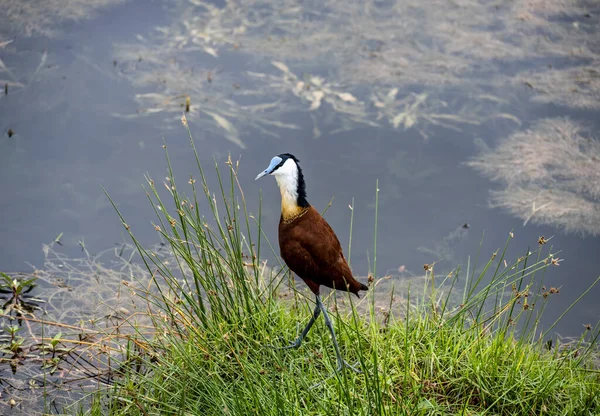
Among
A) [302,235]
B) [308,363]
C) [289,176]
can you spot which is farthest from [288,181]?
[308,363]

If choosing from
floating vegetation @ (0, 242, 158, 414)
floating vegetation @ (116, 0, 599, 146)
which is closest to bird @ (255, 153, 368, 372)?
floating vegetation @ (0, 242, 158, 414)

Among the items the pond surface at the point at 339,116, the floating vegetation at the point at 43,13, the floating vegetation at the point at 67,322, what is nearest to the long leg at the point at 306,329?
the floating vegetation at the point at 67,322

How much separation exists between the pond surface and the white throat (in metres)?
1.15

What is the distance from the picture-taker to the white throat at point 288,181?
7.81 feet

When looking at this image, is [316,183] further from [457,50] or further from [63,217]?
[457,50]

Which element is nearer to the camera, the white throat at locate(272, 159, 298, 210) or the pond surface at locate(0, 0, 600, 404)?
the white throat at locate(272, 159, 298, 210)

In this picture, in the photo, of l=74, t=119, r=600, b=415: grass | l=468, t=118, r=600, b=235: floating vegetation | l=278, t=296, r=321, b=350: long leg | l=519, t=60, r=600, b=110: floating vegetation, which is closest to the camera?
l=74, t=119, r=600, b=415: grass

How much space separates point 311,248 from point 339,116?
231cm

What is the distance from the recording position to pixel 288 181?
2.39 m

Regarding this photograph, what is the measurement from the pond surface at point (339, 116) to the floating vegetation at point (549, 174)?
0.03 feet

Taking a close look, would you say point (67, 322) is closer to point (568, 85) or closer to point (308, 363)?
point (308, 363)

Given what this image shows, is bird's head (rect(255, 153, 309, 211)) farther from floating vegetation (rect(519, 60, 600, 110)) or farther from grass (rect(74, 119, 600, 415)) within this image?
floating vegetation (rect(519, 60, 600, 110))

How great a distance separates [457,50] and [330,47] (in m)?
0.89

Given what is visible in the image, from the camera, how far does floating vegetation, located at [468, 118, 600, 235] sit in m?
3.87
